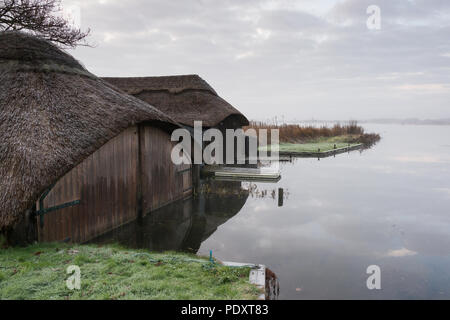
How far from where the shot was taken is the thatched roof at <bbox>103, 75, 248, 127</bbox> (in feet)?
65.5

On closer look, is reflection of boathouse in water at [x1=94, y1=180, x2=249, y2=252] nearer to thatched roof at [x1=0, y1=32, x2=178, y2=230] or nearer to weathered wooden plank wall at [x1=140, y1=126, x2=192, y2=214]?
weathered wooden plank wall at [x1=140, y1=126, x2=192, y2=214]

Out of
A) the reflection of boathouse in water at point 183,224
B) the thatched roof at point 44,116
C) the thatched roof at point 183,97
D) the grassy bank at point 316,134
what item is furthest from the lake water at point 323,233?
the grassy bank at point 316,134

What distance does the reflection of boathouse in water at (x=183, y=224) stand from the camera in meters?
8.36

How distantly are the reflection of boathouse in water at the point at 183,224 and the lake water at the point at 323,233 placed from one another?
1.0 inches

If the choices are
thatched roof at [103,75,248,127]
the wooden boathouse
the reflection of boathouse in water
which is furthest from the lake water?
thatched roof at [103,75,248,127]

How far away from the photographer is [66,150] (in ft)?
22.6

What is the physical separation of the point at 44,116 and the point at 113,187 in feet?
8.96

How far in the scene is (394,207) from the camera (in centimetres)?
→ 1214

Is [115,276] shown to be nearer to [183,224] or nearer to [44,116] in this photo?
[44,116]

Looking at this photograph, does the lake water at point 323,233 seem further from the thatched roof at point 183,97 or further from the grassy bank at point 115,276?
the thatched roof at point 183,97

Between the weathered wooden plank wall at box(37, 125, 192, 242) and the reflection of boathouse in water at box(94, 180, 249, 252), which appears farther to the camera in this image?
the reflection of boathouse in water at box(94, 180, 249, 252)

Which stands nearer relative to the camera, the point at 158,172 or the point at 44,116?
the point at 44,116

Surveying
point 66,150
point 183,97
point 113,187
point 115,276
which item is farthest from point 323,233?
point 183,97

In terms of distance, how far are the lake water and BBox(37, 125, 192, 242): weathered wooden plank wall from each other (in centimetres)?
49
